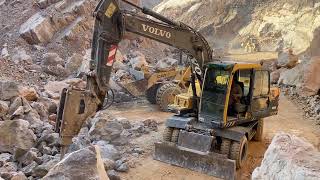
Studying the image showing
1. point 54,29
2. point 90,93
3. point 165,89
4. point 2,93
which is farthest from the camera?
point 54,29

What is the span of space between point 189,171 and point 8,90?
17.9ft

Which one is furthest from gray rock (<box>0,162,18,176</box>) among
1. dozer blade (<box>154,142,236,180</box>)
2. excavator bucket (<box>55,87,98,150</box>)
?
dozer blade (<box>154,142,236,180</box>)

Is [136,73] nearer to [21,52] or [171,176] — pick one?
[21,52]

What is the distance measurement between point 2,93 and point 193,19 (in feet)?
58.9

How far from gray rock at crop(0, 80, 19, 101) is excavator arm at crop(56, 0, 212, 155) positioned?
14.8ft

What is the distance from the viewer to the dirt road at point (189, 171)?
7.18 m

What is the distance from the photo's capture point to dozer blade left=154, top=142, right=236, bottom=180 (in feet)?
23.2

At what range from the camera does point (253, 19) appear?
84.8ft

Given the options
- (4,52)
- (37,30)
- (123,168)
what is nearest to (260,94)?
(123,168)

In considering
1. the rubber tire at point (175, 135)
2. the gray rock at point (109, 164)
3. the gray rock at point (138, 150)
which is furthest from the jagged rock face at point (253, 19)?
the gray rock at point (109, 164)

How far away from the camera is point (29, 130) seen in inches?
313

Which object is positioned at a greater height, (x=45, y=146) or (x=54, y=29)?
(x=54, y=29)

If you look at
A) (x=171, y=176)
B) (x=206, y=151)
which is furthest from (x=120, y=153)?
(x=206, y=151)

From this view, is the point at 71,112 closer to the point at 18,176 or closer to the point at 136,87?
the point at 18,176
